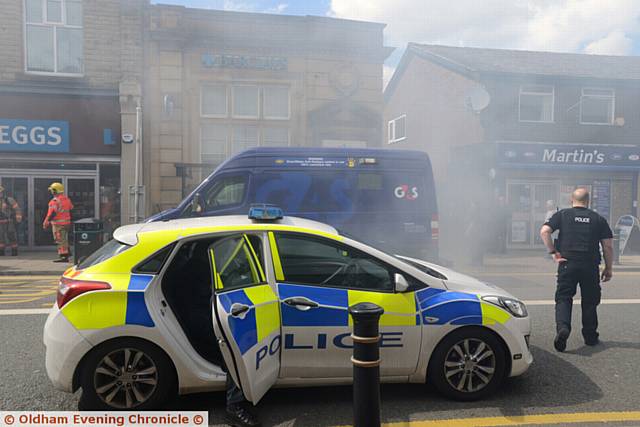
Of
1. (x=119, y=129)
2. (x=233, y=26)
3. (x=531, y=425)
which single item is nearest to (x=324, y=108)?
(x=233, y=26)

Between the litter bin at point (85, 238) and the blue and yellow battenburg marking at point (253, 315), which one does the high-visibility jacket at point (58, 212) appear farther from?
the blue and yellow battenburg marking at point (253, 315)

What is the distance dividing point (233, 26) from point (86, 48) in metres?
Result: 3.13

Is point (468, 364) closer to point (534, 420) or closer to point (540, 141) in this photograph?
point (534, 420)

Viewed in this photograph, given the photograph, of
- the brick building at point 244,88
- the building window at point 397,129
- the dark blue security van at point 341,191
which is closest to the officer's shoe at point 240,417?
the dark blue security van at point 341,191

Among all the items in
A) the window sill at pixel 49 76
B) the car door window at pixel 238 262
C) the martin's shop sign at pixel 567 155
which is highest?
the window sill at pixel 49 76

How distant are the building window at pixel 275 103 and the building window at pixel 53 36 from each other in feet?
12.5

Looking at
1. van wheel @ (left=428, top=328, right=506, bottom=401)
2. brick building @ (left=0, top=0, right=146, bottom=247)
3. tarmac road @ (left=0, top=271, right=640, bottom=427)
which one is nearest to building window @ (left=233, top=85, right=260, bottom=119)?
brick building @ (left=0, top=0, right=146, bottom=247)

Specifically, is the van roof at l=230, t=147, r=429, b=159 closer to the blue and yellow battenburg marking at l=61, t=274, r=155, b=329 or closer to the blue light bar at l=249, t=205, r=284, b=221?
the blue light bar at l=249, t=205, r=284, b=221

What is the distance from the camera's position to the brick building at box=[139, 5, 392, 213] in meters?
9.39

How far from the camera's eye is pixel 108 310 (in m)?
Result: 2.40

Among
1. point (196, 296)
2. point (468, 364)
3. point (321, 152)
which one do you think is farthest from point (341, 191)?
point (468, 364)

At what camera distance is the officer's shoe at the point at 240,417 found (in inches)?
93.3

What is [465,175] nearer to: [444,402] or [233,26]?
[233,26]

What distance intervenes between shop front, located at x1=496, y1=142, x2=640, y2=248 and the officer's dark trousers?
7.56m
